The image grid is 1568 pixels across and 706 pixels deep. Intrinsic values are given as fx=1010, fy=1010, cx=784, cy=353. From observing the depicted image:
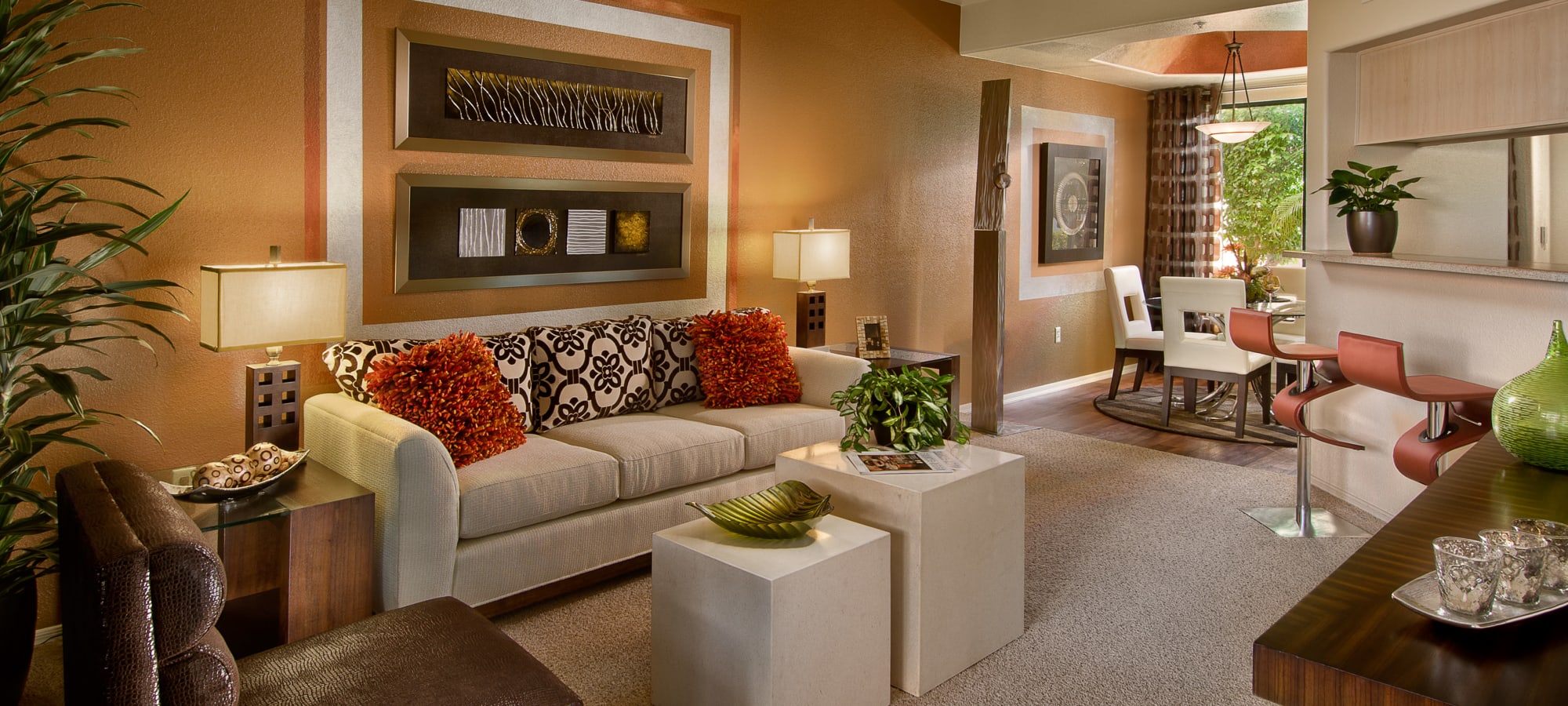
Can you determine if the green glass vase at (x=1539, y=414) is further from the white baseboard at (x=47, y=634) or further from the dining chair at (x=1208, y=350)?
the dining chair at (x=1208, y=350)

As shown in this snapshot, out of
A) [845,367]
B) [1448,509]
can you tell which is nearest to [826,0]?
[845,367]

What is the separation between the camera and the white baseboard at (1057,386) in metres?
7.08

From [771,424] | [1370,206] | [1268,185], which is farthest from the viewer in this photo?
[1268,185]

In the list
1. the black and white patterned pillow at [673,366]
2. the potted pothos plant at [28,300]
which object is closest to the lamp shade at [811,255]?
the black and white patterned pillow at [673,366]

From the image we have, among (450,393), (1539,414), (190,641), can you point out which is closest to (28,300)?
(450,393)

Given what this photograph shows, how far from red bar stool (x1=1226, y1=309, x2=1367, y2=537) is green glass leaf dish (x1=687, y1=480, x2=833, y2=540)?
234 cm

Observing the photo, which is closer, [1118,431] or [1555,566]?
[1555,566]

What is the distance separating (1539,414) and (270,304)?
317cm

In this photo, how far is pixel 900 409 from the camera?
299cm

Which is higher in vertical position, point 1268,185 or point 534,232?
point 1268,185

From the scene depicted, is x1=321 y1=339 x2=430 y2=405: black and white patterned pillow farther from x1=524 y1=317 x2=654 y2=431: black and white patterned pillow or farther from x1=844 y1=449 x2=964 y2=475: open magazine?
x1=844 y1=449 x2=964 y2=475: open magazine

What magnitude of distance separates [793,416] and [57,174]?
2585mm

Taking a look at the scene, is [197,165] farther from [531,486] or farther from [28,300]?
[531,486]

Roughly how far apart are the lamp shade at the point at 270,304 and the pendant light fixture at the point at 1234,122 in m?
5.67
